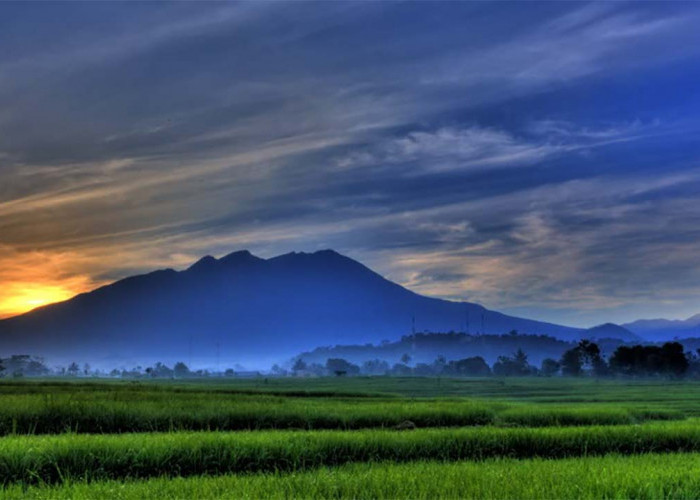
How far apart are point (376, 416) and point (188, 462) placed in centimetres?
1262

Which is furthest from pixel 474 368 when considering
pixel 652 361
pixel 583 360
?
pixel 652 361

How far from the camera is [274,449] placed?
12836 mm

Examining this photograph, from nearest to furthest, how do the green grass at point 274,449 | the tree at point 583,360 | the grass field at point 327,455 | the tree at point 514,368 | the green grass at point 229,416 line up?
the grass field at point 327,455 < the green grass at point 274,449 < the green grass at point 229,416 < the tree at point 583,360 < the tree at point 514,368

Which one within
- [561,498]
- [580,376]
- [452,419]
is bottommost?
[580,376]

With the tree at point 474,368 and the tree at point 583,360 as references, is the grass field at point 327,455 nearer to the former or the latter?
the tree at point 583,360

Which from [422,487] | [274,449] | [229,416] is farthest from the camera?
[229,416]

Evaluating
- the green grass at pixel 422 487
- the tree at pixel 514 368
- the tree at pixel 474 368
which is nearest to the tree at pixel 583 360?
the tree at pixel 514 368

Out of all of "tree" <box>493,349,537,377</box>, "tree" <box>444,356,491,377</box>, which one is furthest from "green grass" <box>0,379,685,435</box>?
"tree" <box>444,356,491,377</box>

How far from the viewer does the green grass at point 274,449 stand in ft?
37.5

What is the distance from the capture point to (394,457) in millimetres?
14078

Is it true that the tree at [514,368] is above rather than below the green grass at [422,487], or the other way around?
below

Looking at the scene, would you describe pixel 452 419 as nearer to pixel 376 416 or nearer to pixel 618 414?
pixel 376 416

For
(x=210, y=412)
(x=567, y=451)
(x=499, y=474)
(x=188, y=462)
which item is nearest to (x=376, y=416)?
(x=210, y=412)

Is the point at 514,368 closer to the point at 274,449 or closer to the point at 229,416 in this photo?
the point at 229,416
